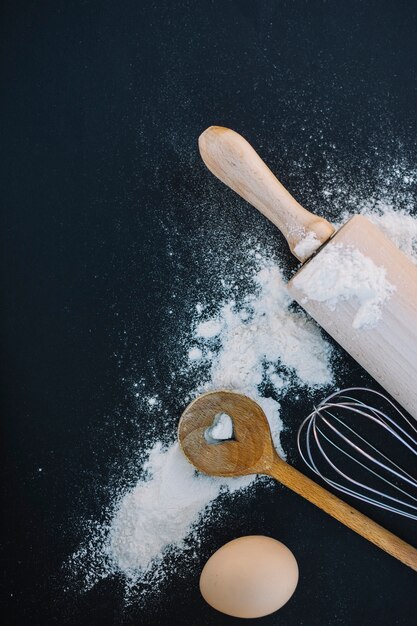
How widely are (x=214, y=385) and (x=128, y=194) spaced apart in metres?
0.32

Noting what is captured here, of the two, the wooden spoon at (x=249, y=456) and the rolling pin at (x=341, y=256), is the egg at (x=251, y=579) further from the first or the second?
the rolling pin at (x=341, y=256)

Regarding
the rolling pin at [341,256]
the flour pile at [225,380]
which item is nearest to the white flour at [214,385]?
the flour pile at [225,380]

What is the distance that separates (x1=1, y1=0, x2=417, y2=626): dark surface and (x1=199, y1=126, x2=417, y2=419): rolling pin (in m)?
0.12

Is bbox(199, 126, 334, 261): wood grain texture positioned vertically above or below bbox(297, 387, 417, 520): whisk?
above

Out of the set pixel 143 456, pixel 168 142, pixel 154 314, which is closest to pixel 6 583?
pixel 143 456

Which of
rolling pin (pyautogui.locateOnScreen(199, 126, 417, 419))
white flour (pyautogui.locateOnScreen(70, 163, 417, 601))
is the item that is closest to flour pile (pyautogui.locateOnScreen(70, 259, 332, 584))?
white flour (pyautogui.locateOnScreen(70, 163, 417, 601))

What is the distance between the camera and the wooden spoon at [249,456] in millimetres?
847

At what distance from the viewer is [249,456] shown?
851mm

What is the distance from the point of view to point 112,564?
899 millimetres

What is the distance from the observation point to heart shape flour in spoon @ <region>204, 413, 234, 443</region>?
2.80ft

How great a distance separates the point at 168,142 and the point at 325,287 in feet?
1.13

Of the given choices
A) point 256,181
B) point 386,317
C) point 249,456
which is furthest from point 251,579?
point 256,181

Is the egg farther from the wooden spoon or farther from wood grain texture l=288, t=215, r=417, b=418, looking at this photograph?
wood grain texture l=288, t=215, r=417, b=418

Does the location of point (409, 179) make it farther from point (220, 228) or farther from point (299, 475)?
point (299, 475)
